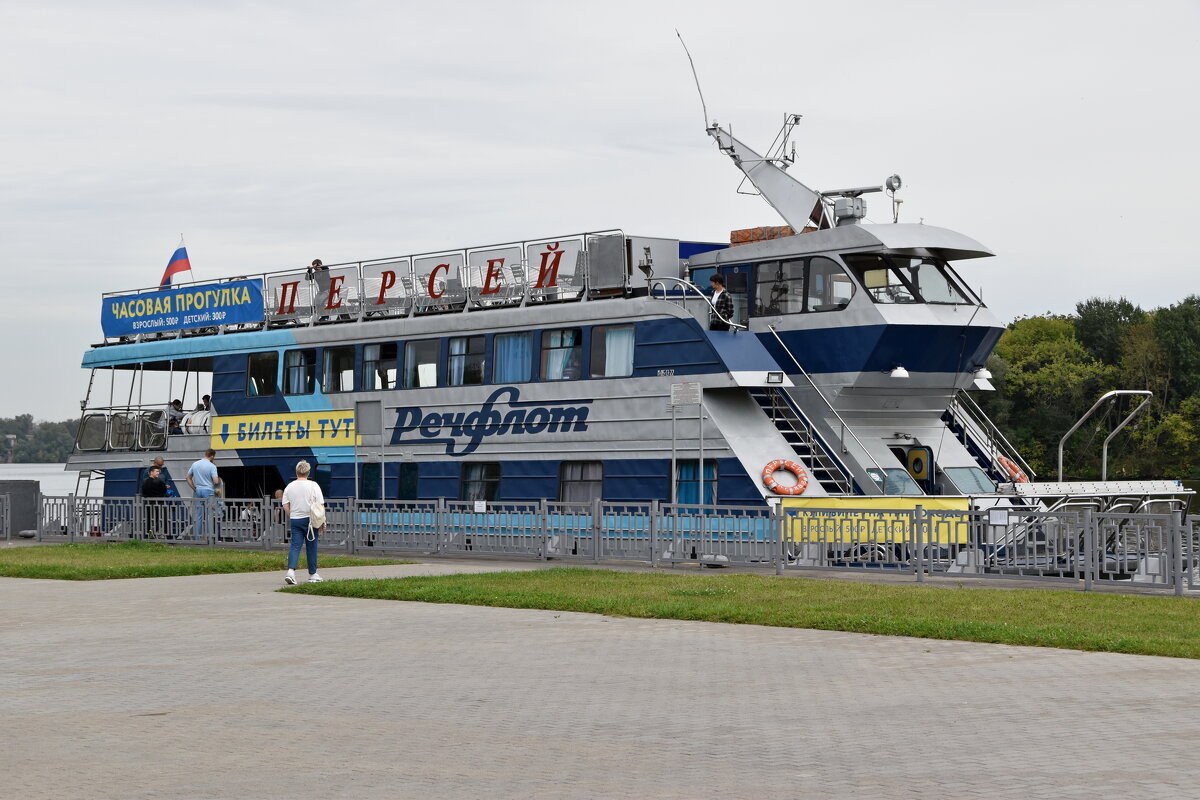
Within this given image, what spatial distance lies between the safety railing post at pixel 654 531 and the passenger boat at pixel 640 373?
0.91 m

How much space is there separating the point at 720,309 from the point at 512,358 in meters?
4.80

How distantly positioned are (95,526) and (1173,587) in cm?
2193

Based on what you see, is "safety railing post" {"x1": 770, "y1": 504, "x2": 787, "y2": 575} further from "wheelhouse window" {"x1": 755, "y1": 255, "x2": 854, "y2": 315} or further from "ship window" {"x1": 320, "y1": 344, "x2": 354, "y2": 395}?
"ship window" {"x1": 320, "y1": 344, "x2": 354, "y2": 395}

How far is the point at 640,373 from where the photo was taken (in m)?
25.4

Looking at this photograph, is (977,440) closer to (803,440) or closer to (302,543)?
(803,440)

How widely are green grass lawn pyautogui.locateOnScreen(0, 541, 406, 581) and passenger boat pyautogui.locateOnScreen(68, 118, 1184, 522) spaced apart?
3.43 m

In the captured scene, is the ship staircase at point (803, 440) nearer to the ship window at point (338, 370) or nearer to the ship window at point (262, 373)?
the ship window at point (338, 370)

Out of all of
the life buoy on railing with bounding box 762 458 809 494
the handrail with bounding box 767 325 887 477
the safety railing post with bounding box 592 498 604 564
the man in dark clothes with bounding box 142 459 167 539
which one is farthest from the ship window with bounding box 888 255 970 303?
the man in dark clothes with bounding box 142 459 167 539

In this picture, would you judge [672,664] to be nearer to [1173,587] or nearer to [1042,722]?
[1042,722]

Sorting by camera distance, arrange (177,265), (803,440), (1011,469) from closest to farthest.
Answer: (803,440) → (1011,469) → (177,265)

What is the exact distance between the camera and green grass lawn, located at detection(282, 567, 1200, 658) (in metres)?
14.5

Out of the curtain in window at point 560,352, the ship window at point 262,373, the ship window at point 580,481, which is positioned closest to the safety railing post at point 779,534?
the ship window at point 580,481

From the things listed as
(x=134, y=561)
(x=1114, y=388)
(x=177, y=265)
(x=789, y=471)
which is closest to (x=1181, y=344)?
(x=1114, y=388)

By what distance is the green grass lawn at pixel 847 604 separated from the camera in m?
14.5
